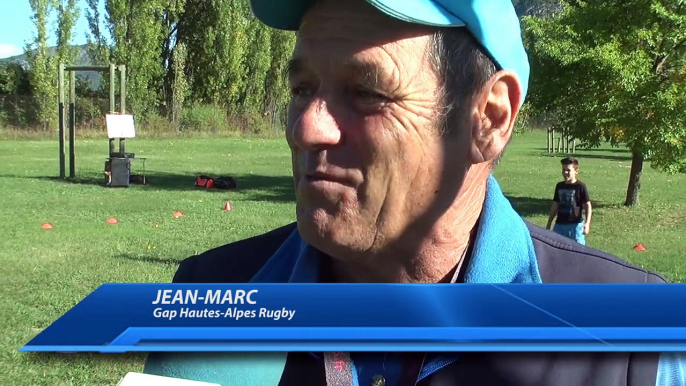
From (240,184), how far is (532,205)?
6.75 m

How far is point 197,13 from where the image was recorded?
136ft

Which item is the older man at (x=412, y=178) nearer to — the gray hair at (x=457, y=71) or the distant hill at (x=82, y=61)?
the gray hair at (x=457, y=71)

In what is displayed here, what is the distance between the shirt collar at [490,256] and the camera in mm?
1220

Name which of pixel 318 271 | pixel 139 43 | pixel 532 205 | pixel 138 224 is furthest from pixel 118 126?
pixel 139 43

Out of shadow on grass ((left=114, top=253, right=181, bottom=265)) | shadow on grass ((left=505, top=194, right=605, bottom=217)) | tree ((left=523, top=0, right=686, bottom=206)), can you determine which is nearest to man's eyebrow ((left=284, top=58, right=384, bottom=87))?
shadow on grass ((left=114, top=253, right=181, bottom=265))

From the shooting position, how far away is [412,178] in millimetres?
1170

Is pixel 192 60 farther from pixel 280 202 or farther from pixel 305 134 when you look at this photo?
pixel 305 134

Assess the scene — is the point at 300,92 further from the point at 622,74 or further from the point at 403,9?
the point at 622,74

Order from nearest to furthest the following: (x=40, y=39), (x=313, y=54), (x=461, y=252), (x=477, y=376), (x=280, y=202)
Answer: (x=477, y=376)
(x=313, y=54)
(x=461, y=252)
(x=280, y=202)
(x=40, y=39)

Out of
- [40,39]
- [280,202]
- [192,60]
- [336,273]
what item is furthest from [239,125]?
[336,273]

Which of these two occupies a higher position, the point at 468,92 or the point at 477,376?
the point at 468,92

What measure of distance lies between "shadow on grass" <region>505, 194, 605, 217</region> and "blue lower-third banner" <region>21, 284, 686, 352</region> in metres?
13.5

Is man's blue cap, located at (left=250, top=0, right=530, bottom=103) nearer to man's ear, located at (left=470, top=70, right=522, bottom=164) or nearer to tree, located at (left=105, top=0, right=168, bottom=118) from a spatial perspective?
man's ear, located at (left=470, top=70, right=522, bottom=164)

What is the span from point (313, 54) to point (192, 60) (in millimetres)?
41733
